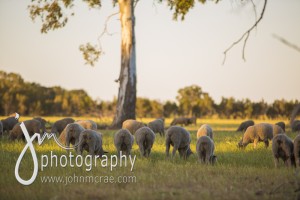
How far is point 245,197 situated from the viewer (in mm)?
7070

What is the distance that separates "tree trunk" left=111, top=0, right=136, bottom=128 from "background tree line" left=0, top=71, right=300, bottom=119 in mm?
37943

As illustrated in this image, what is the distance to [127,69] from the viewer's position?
88.3 ft

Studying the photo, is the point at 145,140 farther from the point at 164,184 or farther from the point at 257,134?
the point at 257,134

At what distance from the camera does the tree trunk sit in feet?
87.7

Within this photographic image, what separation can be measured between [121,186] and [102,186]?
33cm

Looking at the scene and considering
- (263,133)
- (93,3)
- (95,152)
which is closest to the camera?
(95,152)

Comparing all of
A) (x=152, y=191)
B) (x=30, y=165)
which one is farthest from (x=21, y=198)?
(x=30, y=165)

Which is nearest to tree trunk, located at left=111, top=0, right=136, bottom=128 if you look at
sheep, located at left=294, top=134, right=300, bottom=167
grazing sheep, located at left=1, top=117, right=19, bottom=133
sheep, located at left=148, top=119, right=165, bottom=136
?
sheep, located at left=148, top=119, right=165, bottom=136

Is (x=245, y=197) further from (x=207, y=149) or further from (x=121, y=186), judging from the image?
(x=207, y=149)

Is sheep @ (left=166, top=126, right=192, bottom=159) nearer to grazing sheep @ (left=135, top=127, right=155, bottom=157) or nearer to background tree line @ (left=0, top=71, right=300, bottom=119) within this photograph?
grazing sheep @ (left=135, top=127, right=155, bottom=157)

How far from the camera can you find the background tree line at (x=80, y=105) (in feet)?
229

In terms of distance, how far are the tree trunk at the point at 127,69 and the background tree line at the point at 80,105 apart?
3794 cm

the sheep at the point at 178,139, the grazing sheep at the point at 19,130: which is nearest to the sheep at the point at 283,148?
the sheep at the point at 178,139

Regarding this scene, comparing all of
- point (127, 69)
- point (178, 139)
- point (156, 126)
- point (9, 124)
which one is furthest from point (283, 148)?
point (127, 69)
